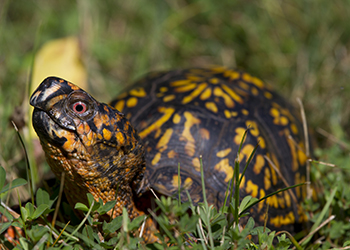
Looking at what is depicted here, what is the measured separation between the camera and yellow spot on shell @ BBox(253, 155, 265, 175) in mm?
2152

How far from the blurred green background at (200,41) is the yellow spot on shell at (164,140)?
163 cm

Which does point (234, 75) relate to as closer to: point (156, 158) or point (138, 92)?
point (138, 92)

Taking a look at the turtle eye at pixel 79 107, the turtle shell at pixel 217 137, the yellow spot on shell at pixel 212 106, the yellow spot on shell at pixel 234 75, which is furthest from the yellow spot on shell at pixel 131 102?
the turtle eye at pixel 79 107

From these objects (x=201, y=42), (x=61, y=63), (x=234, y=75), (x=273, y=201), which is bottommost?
(x=273, y=201)

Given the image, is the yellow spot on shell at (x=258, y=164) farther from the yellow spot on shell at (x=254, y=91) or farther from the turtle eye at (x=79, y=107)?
the turtle eye at (x=79, y=107)

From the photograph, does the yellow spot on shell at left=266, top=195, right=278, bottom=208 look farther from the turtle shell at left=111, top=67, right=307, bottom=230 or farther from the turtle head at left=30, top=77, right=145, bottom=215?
the turtle head at left=30, top=77, right=145, bottom=215

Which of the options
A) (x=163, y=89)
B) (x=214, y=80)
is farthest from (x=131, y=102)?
(x=214, y=80)

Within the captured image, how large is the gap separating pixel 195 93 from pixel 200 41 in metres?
2.43

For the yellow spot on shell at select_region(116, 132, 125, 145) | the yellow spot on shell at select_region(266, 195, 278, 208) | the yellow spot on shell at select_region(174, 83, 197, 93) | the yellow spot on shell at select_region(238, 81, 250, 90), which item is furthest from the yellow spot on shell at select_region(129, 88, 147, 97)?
the yellow spot on shell at select_region(266, 195, 278, 208)

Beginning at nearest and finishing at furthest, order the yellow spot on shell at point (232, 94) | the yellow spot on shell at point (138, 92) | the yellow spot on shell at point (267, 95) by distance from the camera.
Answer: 1. the yellow spot on shell at point (232, 94)
2. the yellow spot on shell at point (138, 92)
3. the yellow spot on shell at point (267, 95)

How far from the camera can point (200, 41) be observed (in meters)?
4.61

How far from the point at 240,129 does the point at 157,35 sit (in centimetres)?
241

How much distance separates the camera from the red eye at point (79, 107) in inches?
62.6

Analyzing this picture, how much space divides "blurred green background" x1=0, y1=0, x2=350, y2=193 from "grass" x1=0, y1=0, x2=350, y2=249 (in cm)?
1
